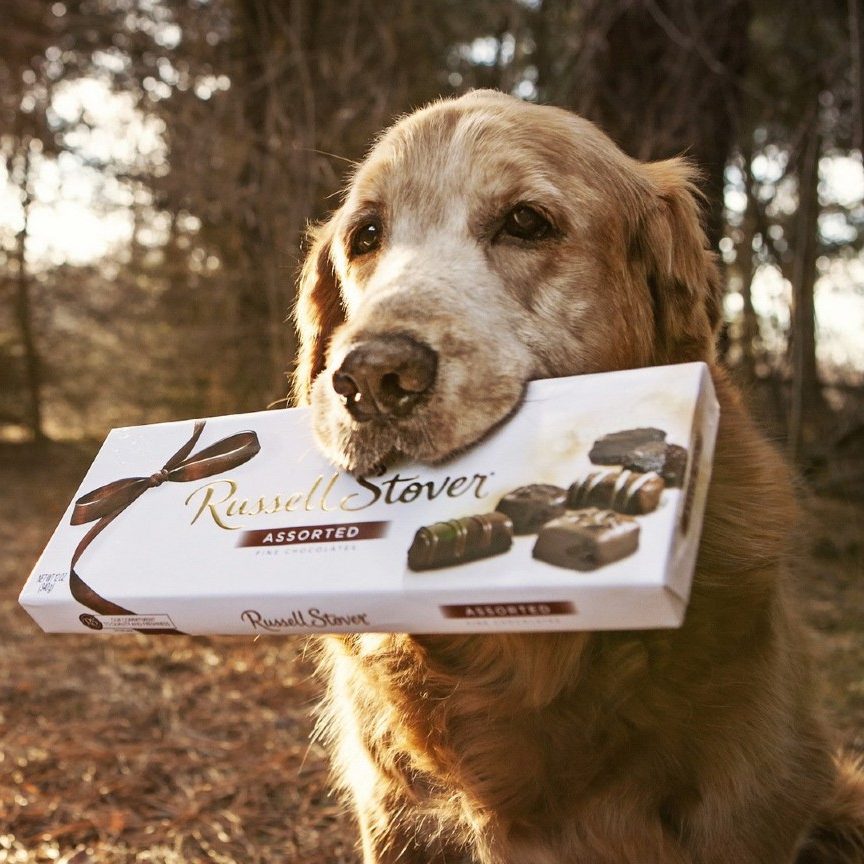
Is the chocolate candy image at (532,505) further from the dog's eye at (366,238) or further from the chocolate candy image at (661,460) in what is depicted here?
the dog's eye at (366,238)

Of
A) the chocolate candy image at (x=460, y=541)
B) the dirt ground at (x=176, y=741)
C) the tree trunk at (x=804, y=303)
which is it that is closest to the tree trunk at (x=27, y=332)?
the dirt ground at (x=176, y=741)

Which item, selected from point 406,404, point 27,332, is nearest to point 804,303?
point 406,404

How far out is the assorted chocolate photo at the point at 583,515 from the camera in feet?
4.36

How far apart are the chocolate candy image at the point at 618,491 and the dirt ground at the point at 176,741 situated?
1522 millimetres

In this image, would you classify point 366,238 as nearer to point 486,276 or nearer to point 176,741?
point 486,276

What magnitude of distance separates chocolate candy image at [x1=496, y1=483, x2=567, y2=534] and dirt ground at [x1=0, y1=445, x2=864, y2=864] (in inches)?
60.4

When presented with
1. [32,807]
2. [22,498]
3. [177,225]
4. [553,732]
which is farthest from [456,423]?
[22,498]

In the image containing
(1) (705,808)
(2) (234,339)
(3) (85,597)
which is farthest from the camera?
(2) (234,339)

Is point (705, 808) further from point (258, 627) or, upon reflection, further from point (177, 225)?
point (177, 225)

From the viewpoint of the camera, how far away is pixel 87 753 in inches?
136

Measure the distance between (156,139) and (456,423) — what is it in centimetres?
597

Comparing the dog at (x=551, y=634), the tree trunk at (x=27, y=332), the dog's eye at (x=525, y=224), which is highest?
the dog's eye at (x=525, y=224)

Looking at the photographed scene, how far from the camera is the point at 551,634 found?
76.1 inches

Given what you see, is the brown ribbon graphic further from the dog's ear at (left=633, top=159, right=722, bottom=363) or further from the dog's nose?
the dog's ear at (left=633, top=159, right=722, bottom=363)
